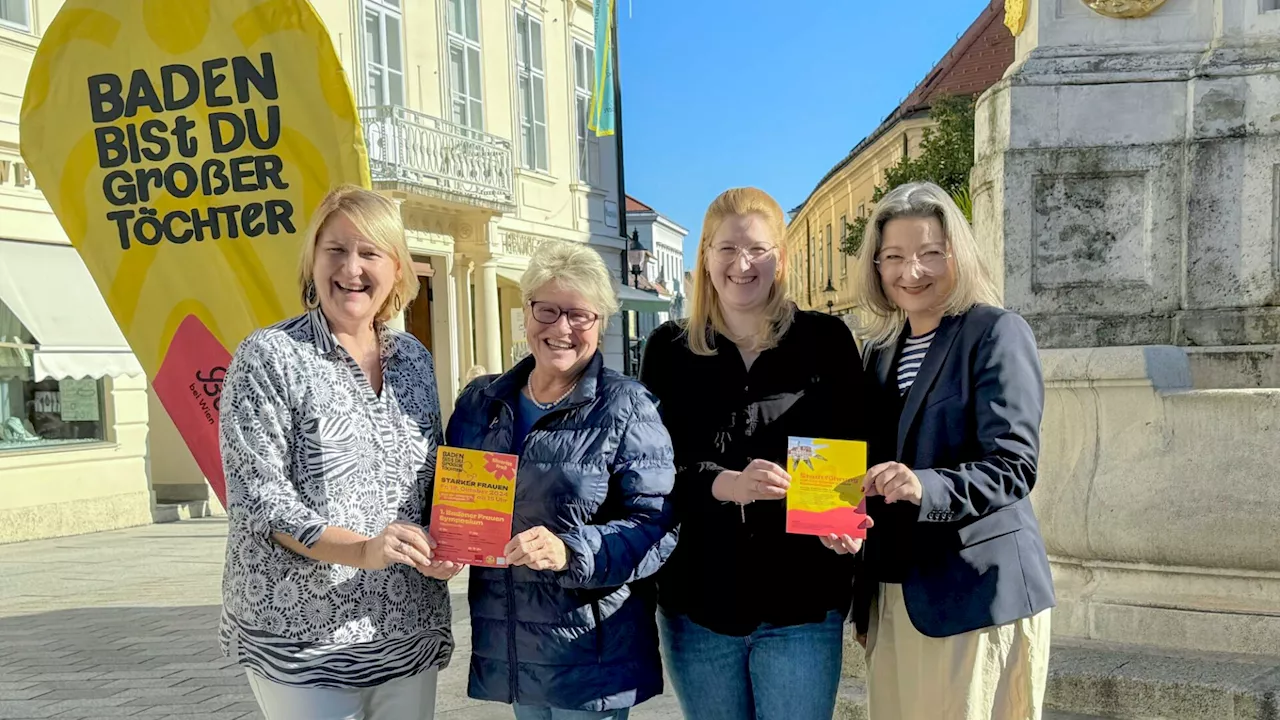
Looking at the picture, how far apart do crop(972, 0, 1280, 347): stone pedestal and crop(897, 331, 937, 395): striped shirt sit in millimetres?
1935

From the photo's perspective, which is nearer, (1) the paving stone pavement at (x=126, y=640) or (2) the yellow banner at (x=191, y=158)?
(2) the yellow banner at (x=191, y=158)

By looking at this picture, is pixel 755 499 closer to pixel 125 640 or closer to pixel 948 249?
pixel 948 249

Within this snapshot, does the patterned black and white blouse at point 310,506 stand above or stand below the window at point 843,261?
below

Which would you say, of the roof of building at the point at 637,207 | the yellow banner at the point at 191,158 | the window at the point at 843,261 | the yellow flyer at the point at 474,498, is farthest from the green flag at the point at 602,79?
the roof of building at the point at 637,207

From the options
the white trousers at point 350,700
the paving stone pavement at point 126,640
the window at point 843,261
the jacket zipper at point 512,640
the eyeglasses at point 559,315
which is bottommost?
the paving stone pavement at point 126,640

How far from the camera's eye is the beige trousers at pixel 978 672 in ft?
7.86

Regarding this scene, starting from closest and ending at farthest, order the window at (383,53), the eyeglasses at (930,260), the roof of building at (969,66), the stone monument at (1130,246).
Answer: the eyeglasses at (930,260), the stone monument at (1130,246), the window at (383,53), the roof of building at (969,66)

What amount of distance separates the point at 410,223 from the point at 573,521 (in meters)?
14.2

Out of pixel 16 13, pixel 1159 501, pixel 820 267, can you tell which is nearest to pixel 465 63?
pixel 16 13

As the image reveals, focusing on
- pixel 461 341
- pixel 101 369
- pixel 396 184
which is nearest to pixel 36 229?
pixel 101 369

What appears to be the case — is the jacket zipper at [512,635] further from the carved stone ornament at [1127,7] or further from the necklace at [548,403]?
the carved stone ornament at [1127,7]

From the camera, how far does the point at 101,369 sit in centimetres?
1018

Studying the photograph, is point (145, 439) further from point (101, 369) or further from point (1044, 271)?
point (1044, 271)

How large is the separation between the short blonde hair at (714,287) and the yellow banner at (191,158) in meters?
1.43
